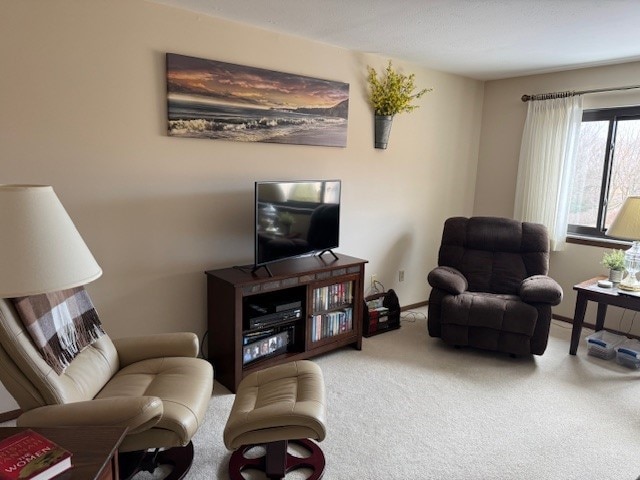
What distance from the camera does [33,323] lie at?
1.71m

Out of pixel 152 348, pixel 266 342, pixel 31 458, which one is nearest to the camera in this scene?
pixel 31 458

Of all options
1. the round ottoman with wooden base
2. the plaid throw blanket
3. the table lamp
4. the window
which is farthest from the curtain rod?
the plaid throw blanket

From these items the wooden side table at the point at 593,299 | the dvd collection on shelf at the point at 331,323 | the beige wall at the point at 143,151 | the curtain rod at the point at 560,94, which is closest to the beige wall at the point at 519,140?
the curtain rod at the point at 560,94

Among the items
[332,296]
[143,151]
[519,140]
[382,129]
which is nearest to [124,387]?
[143,151]

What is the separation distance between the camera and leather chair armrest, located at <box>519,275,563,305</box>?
10.6 feet

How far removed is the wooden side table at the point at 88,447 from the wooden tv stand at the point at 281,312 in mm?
1319

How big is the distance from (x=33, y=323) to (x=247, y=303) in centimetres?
140

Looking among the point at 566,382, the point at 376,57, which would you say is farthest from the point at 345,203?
the point at 566,382

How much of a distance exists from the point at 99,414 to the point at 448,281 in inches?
105

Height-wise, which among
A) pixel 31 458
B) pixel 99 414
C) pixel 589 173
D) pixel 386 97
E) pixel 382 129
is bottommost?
pixel 99 414

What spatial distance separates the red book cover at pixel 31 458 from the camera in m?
1.12

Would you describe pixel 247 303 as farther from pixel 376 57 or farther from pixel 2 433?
pixel 376 57

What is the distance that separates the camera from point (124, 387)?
2.00 meters

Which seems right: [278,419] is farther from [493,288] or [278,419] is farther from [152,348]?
[493,288]
